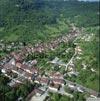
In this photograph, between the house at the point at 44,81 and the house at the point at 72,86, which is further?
the house at the point at 44,81

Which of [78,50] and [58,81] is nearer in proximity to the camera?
[58,81]

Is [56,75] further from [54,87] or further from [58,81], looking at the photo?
[54,87]

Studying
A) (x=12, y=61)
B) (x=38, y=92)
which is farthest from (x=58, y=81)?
(x=12, y=61)

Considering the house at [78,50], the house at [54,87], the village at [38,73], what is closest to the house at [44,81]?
the village at [38,73]

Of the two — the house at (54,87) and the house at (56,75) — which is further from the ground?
the house at (56,75)

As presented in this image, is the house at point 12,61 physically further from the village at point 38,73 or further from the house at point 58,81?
the house at point 58,81

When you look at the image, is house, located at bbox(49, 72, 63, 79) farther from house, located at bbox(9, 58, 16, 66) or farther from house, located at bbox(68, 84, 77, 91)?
house, located at bbox(9, 58, 16, 66)
